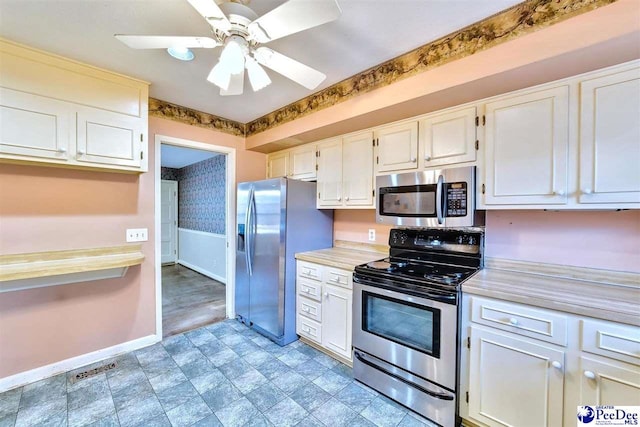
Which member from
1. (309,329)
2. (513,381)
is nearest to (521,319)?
(513,381)

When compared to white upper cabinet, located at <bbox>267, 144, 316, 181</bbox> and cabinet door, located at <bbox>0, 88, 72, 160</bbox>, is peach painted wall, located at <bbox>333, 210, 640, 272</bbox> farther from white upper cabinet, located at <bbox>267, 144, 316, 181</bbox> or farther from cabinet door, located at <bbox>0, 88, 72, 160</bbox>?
cabinet door, located at <bbox>0, 88, 72, 160</bbox>

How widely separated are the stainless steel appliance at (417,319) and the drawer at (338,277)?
100 millimetres

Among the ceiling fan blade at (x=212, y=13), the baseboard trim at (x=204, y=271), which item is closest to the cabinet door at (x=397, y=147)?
the ceiling fan blade at (x=212, y=13)

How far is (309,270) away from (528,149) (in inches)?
75.5

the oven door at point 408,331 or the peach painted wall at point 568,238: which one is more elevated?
the peach painted wall at point 568,238

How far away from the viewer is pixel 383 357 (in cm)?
199

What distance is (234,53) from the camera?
1.33m

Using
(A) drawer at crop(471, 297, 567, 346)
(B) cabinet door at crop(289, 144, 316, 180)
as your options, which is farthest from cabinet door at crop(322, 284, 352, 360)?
(B) cabinet door at crop(289, 144, 316, 180)

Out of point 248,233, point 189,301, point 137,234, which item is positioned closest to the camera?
point 137,234

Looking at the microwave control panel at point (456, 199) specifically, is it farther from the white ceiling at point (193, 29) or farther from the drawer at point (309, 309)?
the drawer at point (309, 309)

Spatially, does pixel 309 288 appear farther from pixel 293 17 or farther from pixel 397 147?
pixel 293 17

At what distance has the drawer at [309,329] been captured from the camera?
254cm

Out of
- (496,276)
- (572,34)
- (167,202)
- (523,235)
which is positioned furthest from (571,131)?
(167,202)

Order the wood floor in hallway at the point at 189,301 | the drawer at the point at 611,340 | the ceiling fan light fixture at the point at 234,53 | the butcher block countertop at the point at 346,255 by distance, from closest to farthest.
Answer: the drawer at the point at 611,340 < the ceiling fan light fixture at the point at 234,53 < the butcher block countertop at the point at 346,255 < the wood floor in hallway at the point at 189,301
